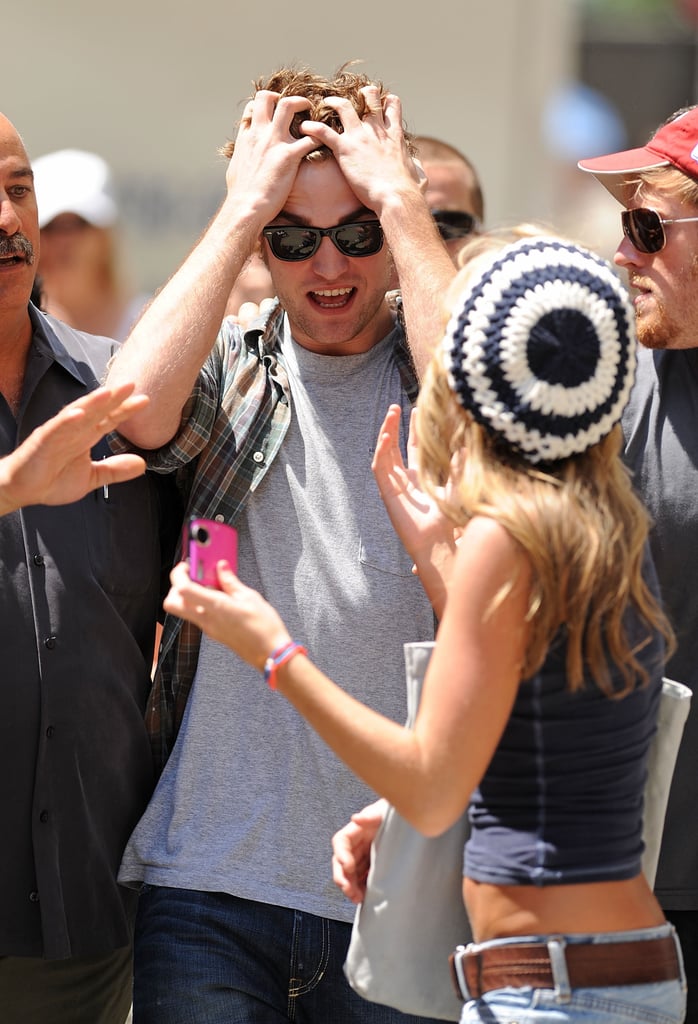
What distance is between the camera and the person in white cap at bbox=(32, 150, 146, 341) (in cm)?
587

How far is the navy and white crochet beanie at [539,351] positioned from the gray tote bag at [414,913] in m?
0.44

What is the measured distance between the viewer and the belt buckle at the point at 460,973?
2.28 m

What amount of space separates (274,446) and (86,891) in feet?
3.27

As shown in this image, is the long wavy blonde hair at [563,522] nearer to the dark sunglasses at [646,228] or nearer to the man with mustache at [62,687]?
the dark sunglasses at [646,228]

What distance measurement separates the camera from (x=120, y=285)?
20.4 feet

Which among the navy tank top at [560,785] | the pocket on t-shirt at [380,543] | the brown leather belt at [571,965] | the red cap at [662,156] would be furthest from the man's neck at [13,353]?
the brown leather belt at [571,965]

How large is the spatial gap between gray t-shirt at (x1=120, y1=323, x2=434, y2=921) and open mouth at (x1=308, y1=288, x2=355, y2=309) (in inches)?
11.4

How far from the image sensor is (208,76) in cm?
630

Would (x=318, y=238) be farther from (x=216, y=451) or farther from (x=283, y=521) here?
(x=283, y=521)

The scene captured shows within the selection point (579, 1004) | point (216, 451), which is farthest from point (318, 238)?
point (579, 1004)

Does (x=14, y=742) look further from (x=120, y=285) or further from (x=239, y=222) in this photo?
(x=120, y=285)

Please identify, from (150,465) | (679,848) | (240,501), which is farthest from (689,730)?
(150,465)

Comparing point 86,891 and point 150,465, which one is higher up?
point 150,465

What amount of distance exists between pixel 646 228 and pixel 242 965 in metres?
1.72
